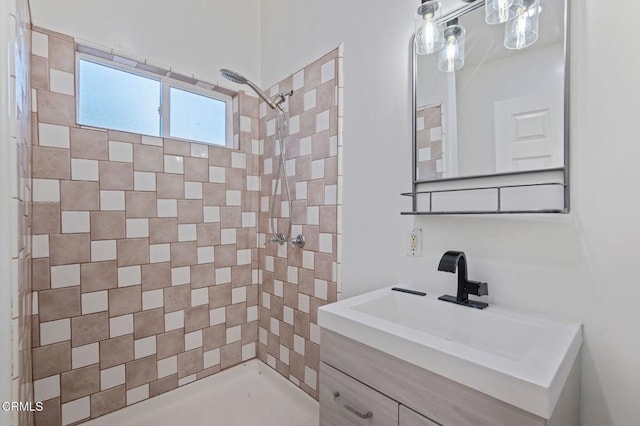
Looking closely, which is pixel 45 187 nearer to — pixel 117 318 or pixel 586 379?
pixel 117 318

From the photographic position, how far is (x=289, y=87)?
1.90 meters

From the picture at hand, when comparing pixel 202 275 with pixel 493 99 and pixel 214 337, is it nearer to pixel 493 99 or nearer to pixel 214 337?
pixel 214 337

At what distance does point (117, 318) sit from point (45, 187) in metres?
0.75

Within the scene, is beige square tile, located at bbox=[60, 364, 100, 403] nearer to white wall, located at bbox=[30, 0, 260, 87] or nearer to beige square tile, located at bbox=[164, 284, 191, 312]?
beige square tile, located at bbox=[164, 284, 191, 312]

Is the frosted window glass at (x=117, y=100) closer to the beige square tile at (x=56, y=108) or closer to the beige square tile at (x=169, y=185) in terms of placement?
the beige square tile at (x=56, y=108)

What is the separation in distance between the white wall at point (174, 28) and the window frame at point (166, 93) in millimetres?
100

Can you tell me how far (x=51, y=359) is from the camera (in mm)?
1432

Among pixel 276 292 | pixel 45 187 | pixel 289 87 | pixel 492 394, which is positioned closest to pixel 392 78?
pixel 289 87

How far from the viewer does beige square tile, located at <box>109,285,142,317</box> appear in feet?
5.24

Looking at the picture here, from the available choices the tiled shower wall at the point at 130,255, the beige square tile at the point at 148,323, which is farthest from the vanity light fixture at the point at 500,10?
the beige square tile at the point at 148,323

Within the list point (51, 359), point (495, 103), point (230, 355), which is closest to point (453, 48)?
point (495, 103)

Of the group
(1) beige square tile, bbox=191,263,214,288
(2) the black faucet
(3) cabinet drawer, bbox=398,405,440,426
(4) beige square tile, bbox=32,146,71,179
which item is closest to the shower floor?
(1) beige square tile, bbox=191,263,214,288

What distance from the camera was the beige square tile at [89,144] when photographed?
58.6 inches

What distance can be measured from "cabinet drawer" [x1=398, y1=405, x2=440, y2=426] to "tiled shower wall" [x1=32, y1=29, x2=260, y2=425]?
4.83ft
